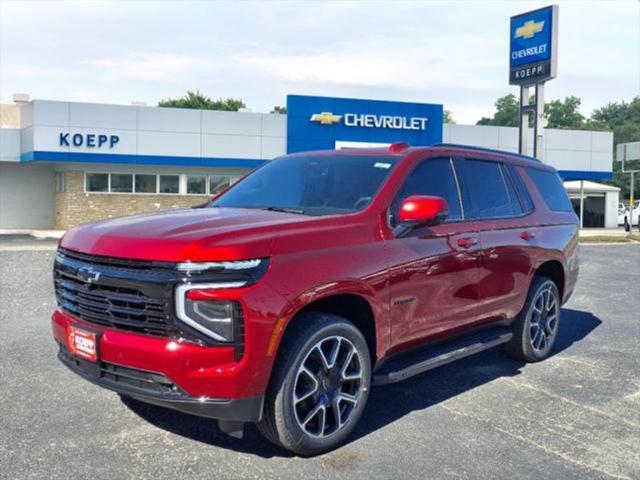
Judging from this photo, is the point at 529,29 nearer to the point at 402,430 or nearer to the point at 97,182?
the point at 97,182

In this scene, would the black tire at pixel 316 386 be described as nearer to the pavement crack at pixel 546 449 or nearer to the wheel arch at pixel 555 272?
the pavement crack at pixel 546 449

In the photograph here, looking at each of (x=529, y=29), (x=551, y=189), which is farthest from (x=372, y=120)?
(x=551, y=189)

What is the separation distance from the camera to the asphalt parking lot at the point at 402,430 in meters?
3.72

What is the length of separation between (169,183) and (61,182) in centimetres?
496

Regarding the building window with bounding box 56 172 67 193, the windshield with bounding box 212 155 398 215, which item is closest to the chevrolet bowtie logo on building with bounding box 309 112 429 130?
the building window with bounding box 56 172 67 193

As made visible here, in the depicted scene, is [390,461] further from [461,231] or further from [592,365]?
[592,365]

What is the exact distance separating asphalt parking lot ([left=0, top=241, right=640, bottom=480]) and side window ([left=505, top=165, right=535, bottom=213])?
1524 millimetres

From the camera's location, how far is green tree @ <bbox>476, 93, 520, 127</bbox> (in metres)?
108

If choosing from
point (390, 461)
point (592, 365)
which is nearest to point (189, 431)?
point (390, 461)

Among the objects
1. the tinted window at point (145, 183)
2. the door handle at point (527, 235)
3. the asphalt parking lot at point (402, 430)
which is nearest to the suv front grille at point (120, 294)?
the asphalt parking lot at point (402, 430)

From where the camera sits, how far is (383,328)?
423cm

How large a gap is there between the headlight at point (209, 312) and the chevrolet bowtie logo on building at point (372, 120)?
27562mm

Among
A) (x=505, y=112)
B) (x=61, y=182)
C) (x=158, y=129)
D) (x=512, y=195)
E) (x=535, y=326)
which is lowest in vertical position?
(x=535, y=326)

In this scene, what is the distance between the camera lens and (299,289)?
364 centimetres
